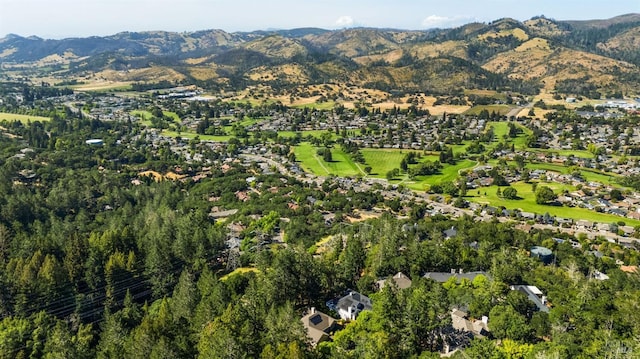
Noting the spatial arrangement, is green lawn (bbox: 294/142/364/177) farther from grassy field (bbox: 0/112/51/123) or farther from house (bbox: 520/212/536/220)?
grassy field (bbox: 0/112/51/123)

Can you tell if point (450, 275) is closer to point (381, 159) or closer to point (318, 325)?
point (318, 325)

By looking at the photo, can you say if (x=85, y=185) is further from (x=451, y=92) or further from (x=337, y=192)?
(x=451, y=92)

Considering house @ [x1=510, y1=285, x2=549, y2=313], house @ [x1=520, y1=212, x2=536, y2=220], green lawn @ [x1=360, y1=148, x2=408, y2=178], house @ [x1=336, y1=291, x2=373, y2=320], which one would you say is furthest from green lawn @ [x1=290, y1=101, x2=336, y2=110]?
house @ [x1=336, y1=291, x2=373, y2=320]

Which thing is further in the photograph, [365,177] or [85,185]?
[365,177]

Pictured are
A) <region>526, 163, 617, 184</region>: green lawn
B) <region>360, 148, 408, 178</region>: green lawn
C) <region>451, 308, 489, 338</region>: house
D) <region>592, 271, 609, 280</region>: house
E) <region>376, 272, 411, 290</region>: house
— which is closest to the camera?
<region>451, 308, 489, 338</region>: house

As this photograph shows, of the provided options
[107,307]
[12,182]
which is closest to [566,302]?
[107,307]

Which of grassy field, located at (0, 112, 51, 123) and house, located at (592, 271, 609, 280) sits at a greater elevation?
grassy field, located at (0, 112, 51, 123)

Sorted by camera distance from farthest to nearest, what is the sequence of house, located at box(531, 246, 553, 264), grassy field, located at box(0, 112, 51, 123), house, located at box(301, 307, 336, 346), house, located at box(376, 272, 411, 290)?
grassy field, located at box(0, 112, 51, 123), house, located at box(531, 246, 553, 264), house, located at box(376, 272, 411, 290), house, located at box(301, 307, 336, 346)
